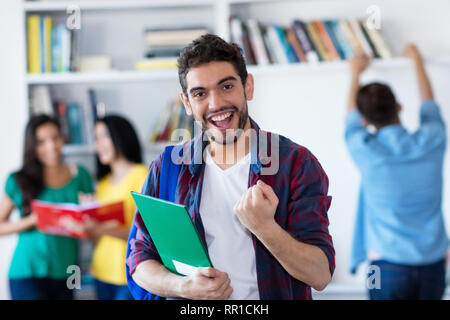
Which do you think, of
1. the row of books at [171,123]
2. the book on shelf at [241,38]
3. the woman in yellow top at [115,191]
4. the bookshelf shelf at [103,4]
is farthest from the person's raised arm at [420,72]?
the woman in yellow top at [115,191]

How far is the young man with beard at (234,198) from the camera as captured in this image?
87 cm

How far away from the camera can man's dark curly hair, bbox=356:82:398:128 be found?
6.41 ft

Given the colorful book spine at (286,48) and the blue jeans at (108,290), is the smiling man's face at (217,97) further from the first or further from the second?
the colorful book spine at (286,48)

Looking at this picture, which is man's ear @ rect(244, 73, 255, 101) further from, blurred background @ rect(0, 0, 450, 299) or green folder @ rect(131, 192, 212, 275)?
blurred background @ rect(0, 0, 450, 299)

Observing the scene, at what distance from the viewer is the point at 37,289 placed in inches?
81.7

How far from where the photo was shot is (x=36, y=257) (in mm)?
2082

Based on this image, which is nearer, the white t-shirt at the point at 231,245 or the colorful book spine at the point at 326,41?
the white t-shirt at the point at 231,245

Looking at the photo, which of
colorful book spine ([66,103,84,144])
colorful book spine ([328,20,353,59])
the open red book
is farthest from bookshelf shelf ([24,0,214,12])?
the open red book

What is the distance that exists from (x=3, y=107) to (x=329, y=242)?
200cm

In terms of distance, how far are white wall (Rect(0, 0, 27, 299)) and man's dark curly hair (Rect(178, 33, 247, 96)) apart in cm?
175

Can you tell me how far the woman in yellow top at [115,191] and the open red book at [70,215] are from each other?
35mm

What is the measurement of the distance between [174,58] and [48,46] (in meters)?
0.56
